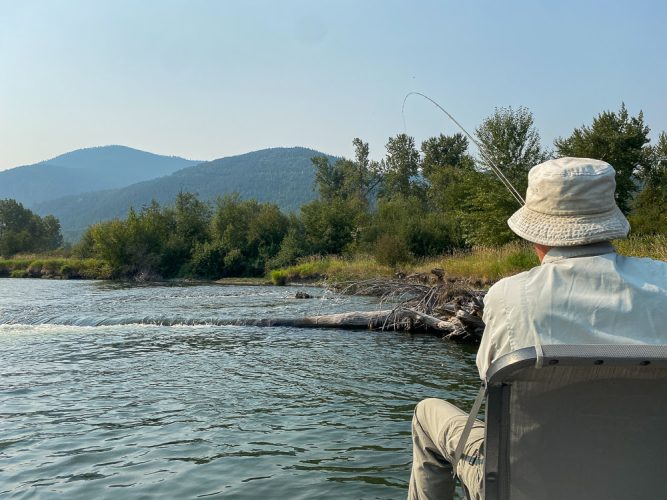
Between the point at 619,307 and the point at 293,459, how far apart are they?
4531 millimetres

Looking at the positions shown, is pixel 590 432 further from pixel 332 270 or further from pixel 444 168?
pixel 444 168

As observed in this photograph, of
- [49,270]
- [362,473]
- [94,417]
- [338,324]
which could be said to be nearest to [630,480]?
[362,473]

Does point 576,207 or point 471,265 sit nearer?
point 576,207

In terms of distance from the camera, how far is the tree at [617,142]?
44.1 m

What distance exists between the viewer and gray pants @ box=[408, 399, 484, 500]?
3.08m

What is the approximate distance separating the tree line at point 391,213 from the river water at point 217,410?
91.0 ft

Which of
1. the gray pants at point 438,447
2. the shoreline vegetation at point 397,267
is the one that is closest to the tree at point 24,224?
the shoreline vegetation at point 397,267

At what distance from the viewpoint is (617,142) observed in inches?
1740

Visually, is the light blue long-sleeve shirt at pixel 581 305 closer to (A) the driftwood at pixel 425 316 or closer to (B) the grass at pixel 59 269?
(A) the driftwood at pixel 425 316

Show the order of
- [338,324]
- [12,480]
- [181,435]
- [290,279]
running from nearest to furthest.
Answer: [12,480] < [181,435] < [338,324] < [290,279]

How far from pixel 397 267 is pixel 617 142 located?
1843 centimetres

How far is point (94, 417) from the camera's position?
25.8ft

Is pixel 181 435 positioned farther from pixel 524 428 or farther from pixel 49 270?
pixel 49 270

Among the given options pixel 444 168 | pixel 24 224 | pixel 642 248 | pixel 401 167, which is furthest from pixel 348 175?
pixel 642 248
